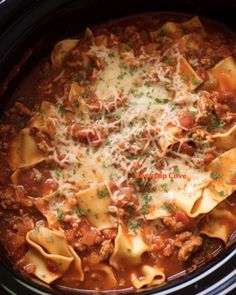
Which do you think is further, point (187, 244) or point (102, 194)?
point (102, 194)

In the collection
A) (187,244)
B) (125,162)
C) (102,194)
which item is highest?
(125,162)

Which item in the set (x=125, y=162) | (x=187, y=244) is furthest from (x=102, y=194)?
(x=187, y=244)

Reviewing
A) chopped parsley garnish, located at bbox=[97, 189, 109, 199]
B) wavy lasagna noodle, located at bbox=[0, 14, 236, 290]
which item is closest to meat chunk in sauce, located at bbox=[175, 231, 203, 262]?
wavy lasagna noodle, located at bbox=[0, 14, 236, 290]

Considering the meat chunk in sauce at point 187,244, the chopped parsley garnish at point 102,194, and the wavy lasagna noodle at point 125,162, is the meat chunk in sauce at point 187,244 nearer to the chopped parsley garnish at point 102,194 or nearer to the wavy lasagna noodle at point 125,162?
the wavy lasagna noodle at point 125,162

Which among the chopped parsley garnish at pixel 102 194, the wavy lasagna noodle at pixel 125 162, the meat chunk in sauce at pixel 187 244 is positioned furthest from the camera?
the chopped parsley garnish at pixel 102 194

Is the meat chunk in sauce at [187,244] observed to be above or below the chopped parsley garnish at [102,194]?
below

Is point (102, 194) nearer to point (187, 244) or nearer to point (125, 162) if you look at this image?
point (125, 162)

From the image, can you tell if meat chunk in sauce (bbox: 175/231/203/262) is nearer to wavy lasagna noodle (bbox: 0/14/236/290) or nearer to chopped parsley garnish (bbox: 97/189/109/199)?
wavy lasagna noodle (bbox: 0/14/236/290)

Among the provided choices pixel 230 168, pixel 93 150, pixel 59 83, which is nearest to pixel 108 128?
pixel 93 150

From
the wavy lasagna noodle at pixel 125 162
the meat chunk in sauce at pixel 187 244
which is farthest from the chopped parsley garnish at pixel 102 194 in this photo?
the meat chunk in sauce at pixel 187 244

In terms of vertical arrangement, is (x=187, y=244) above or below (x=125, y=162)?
below
